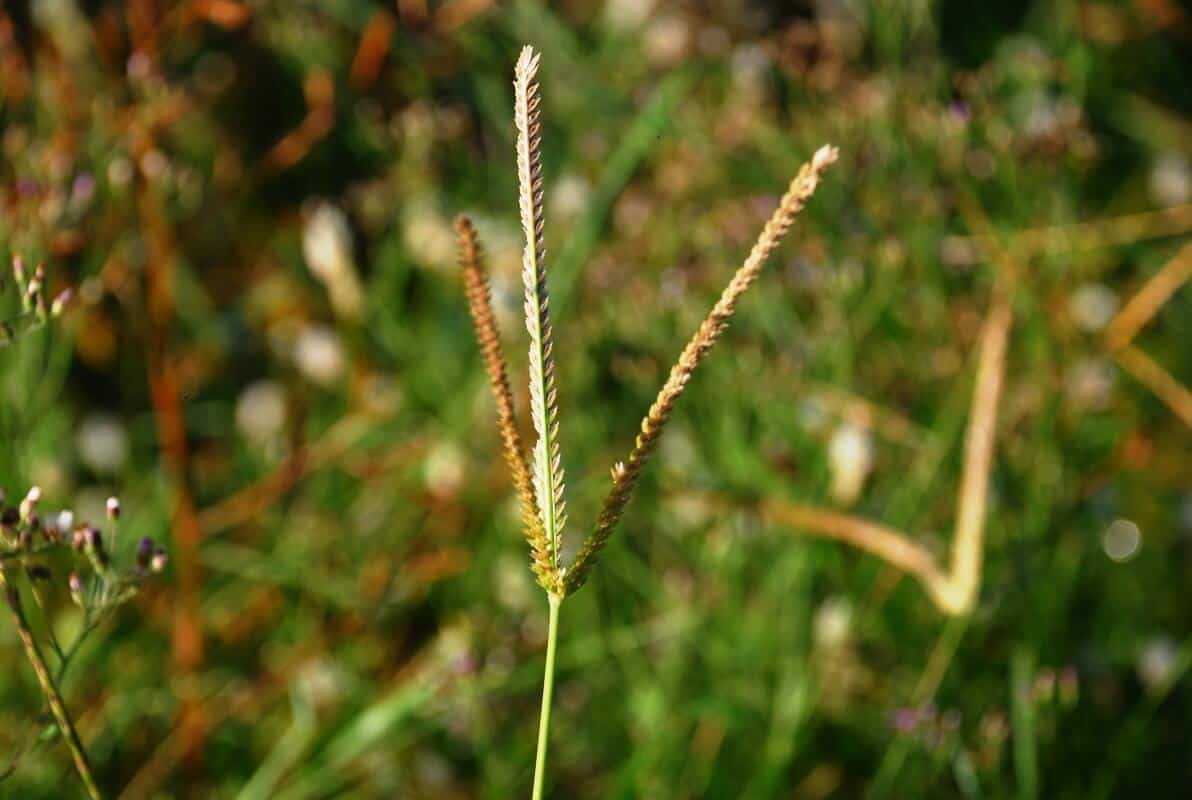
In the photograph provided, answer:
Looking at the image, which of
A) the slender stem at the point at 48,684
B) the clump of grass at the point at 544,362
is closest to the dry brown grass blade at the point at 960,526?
the clump of grass at the point at 544,362

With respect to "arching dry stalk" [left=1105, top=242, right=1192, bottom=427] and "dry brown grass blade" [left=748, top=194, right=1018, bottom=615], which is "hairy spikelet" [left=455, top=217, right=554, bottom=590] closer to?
"dry brown grass blade" [left=748, top=194, right=1018, bottom=615]

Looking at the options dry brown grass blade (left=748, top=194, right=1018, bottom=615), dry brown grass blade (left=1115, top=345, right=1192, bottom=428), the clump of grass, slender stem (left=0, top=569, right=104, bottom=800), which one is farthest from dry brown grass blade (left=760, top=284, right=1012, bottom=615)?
slender stem (left=0, top=569, right=104, bottom=800)

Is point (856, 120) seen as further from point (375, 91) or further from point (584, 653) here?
point (584, 653)

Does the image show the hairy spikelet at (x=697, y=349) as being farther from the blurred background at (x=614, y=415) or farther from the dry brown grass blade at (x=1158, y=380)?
the dry brown grass blade at (x=1158, y=380)

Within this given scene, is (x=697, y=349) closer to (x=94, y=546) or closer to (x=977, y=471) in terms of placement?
(x=94, y=546)

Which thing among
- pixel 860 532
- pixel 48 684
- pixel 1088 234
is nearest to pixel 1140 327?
pixel 1088 234

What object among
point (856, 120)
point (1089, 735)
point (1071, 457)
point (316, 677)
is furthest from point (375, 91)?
point (1089, 735)
